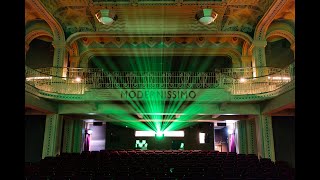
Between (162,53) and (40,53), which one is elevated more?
(162,53)

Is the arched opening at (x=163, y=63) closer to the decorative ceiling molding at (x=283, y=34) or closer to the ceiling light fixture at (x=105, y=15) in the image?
the decorative ceiling molding at (x=283, y=34)

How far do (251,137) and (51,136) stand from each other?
430 inches

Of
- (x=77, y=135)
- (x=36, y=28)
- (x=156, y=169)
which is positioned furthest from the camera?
(x=77, y=135)

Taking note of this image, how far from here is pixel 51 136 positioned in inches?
490

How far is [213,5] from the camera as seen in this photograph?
40.7ft

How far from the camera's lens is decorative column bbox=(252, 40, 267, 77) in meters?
13.0

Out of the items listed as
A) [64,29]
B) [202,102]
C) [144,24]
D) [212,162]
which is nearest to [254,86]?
[202,102]

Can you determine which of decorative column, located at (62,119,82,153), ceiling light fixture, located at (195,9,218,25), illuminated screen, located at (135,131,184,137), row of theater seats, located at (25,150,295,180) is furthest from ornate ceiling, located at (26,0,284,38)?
illuminated screen, located at (135,131,184,137)

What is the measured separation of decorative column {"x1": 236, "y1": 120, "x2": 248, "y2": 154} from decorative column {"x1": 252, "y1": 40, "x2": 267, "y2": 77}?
13.1 feet

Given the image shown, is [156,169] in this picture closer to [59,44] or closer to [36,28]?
[59,44]

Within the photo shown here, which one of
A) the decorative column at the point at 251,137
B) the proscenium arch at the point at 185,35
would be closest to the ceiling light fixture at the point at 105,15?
the proscenium arch at the point at 185,35

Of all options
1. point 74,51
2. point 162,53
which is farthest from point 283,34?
point 74,51

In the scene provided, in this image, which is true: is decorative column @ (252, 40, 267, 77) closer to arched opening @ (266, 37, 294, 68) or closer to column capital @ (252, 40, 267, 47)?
column capital @ (252, 40, 267, 47)

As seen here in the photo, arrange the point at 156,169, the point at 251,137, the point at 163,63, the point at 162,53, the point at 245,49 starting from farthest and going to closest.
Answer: the point at 163,63
the point at 162,53
the point at 245,49
the point at 251,137
the point at 156,169
